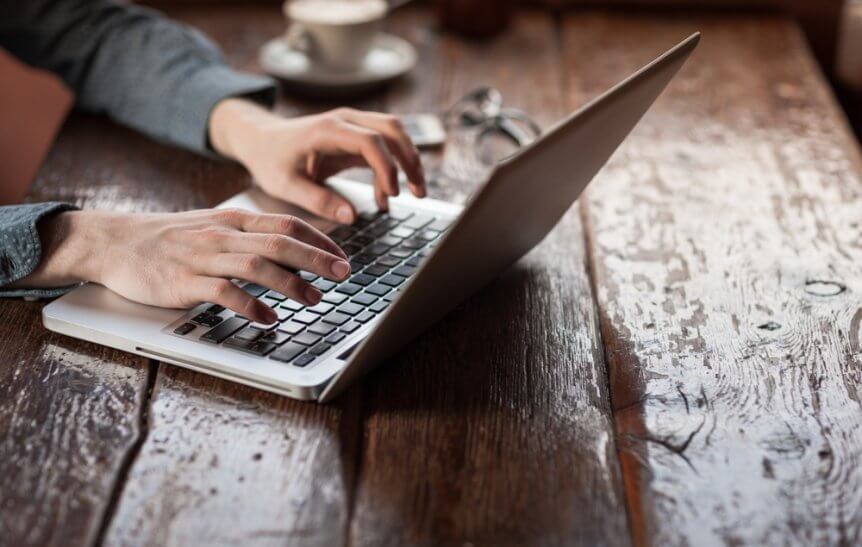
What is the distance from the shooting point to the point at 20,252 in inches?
31.9

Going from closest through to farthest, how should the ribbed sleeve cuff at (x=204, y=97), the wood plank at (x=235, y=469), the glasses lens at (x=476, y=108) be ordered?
the wood plank at (x=235, y=469), the ribbed sleeve cuff at (x=204, y=97), the glasses lens at (x=476, y=108)

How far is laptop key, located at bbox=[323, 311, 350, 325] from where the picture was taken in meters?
0.74

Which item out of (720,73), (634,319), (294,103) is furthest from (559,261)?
(720,73)

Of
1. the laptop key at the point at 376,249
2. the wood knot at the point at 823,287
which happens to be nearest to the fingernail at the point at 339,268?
the laptop key at the point at 376,249

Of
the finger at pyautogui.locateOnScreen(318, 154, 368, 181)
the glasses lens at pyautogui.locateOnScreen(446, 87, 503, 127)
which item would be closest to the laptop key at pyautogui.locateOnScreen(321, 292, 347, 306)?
the finger at pyautogui.locateOnScreen(318, 154, 368, 181)

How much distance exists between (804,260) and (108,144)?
2.58ft

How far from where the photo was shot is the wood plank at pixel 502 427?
58 centimetres

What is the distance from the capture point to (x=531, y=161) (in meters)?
0.62

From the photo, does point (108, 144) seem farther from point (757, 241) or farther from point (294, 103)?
point (757, 241)

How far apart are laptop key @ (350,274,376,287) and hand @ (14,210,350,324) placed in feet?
0.09

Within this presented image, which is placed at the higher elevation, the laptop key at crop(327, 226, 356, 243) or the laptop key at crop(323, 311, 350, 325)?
the laptop key at crop(327, 226, 356, 243)

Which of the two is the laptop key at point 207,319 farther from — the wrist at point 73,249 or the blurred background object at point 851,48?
the blurred background object at point 851,48

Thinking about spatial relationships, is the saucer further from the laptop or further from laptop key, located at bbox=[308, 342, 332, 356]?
laptop key, located at bbox=[308, 342, 332, 356]

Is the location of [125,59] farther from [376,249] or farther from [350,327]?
[350,327]
